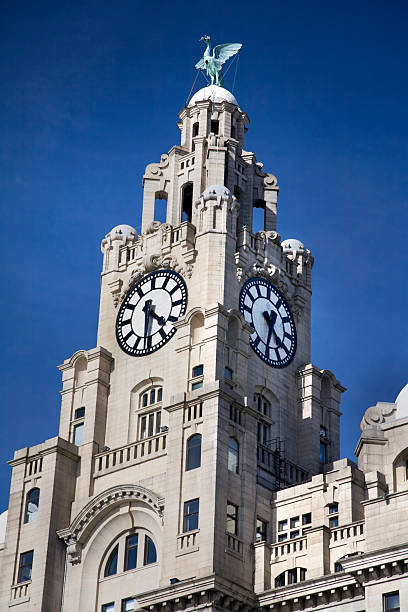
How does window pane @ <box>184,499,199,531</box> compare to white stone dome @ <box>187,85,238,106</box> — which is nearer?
window pane @ <box>184,499,199,531</box>

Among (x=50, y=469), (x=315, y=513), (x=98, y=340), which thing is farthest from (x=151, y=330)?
(x=315, y=513)

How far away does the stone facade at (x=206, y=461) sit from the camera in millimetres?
63719

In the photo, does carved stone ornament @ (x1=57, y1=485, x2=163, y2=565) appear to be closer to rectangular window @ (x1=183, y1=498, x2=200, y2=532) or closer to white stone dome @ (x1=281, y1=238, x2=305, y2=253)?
rectangular window @ (x1=183, y1=498, x2=200, y2=532)

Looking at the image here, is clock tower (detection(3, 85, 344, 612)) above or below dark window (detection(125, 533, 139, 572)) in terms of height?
above

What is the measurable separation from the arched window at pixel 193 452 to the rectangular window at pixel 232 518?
8.06 feet

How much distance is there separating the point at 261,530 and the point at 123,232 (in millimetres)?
21028

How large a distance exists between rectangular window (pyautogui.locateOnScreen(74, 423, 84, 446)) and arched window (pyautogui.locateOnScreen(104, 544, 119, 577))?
22.9 feet

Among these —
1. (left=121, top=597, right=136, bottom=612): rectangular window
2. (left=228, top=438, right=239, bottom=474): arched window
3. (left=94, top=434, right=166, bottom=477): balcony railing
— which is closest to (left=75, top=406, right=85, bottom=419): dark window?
(left=94, top=434, right=166, bottom=477): balcony railing

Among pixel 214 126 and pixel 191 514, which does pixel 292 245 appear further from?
pixel 191 514

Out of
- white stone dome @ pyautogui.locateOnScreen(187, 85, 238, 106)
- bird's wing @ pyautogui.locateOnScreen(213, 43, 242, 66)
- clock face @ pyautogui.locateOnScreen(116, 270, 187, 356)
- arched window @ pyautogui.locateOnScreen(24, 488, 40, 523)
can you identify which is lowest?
arched window @ pyautogui.locateOnScreen(24, 488, 40, 523)

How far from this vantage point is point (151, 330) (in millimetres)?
75938

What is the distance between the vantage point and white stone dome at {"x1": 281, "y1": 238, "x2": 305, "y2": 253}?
8172cm

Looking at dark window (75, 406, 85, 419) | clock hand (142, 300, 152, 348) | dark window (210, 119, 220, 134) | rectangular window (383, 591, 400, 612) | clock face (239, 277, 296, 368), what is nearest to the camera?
rectangular window (383, 591, 400, 612)

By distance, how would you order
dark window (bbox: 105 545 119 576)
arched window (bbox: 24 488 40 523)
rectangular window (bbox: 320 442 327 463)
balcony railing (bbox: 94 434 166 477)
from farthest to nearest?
rectangular window (bbox: 320 442 327 463), arched window (bbox: 24 488 40 523), balcony railing (bbox: 94 434 166 477), dark window (bbox: 105 545 119 576)
